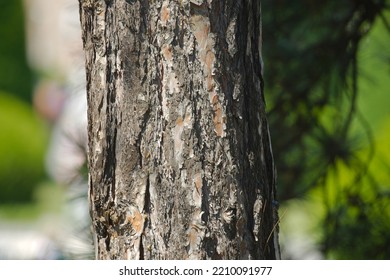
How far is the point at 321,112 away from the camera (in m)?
2.48

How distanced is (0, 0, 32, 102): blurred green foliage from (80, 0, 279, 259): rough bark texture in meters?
5.48

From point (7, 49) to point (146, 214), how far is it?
19.1 ft

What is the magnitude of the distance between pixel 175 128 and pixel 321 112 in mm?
1318

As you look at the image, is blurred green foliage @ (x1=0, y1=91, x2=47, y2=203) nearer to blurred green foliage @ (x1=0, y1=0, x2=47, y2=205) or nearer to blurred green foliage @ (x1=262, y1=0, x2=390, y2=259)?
blurred green foliage @ (x1=0, y1=0, x2=47, y2=205)

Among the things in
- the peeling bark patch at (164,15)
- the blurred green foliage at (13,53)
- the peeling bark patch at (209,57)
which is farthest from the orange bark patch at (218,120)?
the blurred green foliage at (13,53)

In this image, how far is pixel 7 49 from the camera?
6.83 meters

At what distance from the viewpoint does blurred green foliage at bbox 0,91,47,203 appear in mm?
6180

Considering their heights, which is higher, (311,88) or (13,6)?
(13,6)

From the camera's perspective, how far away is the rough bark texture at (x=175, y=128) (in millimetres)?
1229

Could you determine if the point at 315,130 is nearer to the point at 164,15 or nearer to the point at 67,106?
the point at 164,15

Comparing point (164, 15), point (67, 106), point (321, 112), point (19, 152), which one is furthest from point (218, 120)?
point (19, 152)

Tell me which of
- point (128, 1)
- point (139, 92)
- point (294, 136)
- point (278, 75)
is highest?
point (278, 75)
